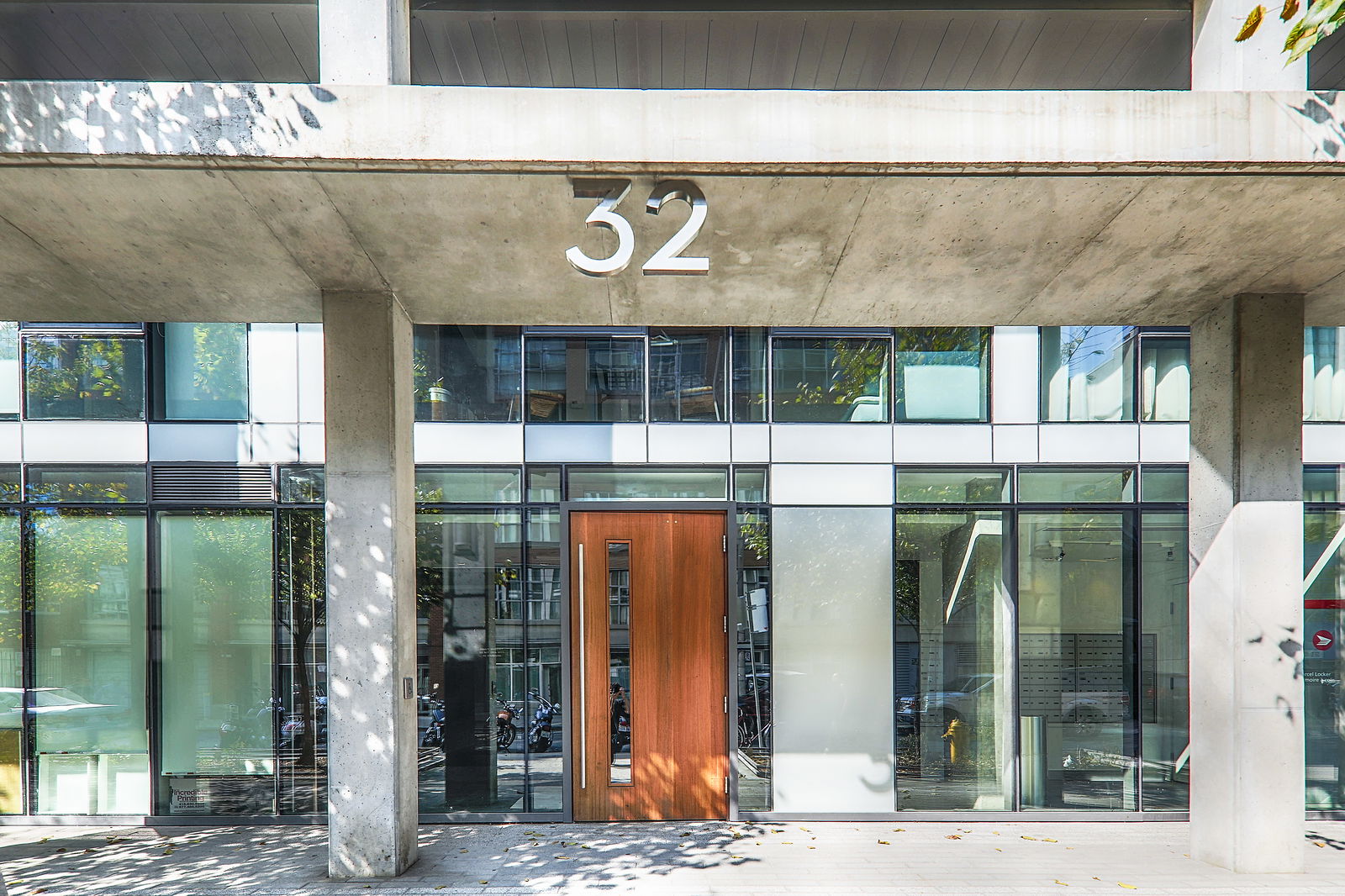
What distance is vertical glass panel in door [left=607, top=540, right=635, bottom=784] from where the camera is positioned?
23.7ft

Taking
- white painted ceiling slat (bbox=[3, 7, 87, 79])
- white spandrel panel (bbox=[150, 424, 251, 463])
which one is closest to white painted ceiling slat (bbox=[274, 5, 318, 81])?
white painted ceiling slat (bbox=[3, 7, 87, 79])

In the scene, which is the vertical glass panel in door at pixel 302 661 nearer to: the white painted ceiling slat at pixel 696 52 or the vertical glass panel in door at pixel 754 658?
the vertical glass panel in door at pixel 754 658

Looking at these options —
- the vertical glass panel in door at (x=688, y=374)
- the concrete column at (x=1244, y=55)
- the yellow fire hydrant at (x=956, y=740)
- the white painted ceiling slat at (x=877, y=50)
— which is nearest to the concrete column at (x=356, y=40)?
the white painted ceiling slat at (x=877, y=50)

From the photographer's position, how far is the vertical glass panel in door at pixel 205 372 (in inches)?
285

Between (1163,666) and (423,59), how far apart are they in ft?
24.9

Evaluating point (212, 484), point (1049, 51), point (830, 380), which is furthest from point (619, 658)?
point (1049, 51)

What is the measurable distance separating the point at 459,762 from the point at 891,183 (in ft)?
18.6

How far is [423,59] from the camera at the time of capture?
19.6 feet

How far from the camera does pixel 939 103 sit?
413 centimetres

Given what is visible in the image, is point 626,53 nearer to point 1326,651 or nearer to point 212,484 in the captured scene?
point 212,484

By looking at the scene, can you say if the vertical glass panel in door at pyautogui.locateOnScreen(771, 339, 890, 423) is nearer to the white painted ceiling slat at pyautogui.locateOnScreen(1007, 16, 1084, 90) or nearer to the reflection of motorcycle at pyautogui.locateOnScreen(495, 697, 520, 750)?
the white painted ceiling slat at pyautogui.locateOnScreen(1007, 16, 1084, 90)

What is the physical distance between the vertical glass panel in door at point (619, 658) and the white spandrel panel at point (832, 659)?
1235 mm

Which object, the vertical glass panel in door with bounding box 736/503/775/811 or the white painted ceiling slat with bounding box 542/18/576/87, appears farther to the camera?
the vertical glass panel in door with bounding box 736/503/775/811

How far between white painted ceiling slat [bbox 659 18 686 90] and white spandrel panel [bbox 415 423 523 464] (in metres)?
2.98
